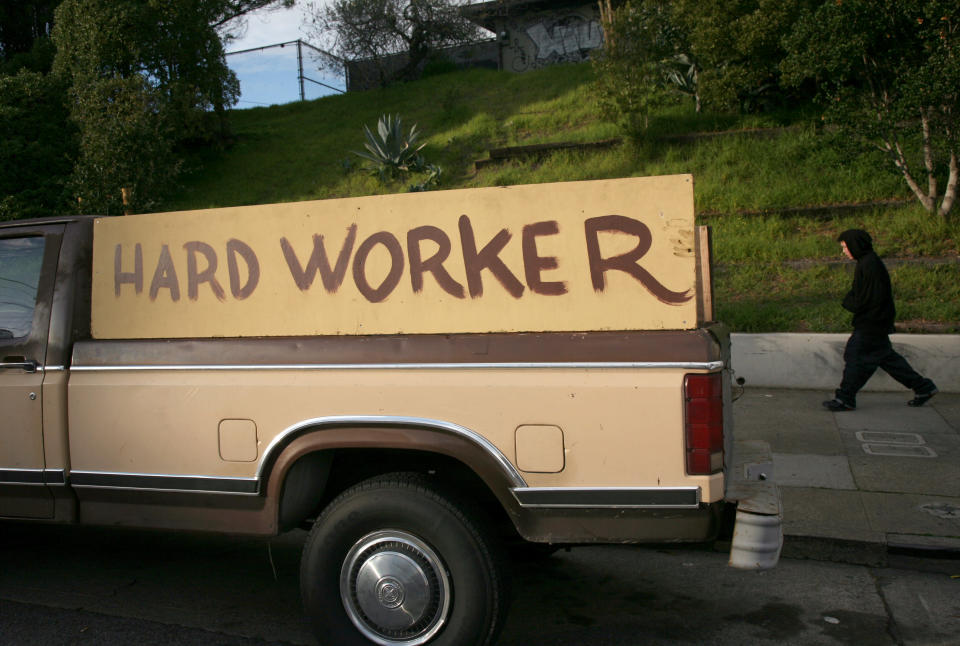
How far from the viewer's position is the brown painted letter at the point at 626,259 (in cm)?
311

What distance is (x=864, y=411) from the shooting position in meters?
7.96

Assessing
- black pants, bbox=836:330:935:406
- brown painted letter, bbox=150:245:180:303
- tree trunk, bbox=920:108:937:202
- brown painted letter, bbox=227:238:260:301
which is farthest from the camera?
tree trunk, bbox=920:108:937:202

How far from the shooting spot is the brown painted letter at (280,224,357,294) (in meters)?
3.50

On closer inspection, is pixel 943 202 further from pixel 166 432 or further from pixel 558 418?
pixel 166 432

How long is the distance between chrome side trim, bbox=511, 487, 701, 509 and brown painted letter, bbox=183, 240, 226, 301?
164 centimetres

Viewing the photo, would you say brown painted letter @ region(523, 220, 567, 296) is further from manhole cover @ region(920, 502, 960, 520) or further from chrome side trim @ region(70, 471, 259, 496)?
manhole cover @ region(920, 502, 960, 520)

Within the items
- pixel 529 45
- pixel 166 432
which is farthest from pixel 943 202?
pixel 529 45

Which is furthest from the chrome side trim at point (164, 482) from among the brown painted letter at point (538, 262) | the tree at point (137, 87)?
the tree at point (137, 87)

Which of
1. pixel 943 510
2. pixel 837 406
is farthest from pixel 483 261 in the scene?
pixel 837 406

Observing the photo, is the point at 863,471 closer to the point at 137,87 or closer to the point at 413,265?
the point at 413,265

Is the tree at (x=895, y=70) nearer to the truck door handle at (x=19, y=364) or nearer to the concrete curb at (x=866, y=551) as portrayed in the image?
the concrete curb at (x=866, y=551)

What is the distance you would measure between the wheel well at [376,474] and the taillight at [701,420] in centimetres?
92

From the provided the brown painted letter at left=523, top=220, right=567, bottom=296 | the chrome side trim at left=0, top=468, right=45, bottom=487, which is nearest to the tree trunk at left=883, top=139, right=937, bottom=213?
the brown painted letter at left=523, top=220, right=567, bottom=296

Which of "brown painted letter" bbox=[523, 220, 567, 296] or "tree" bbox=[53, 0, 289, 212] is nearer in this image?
"brown painted letter" bbox=[523, 220, 567, 296]
